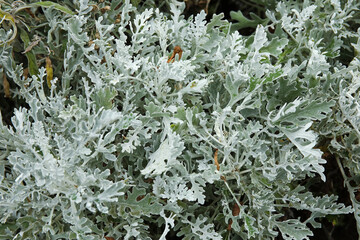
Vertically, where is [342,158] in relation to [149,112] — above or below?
below

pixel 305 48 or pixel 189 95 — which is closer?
pixel 189 95

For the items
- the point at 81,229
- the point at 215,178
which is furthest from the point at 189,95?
the point at 81,229

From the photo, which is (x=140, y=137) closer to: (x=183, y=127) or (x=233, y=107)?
(x=183, y=127)

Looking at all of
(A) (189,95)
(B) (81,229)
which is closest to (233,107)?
(A) (189,95)

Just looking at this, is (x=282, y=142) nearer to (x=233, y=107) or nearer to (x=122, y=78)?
(x=233, y=107)

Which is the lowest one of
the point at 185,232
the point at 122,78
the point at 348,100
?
the point at 185,232

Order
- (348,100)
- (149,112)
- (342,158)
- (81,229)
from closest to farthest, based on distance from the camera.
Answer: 1. (81,229)
2. (149,112)
3. (348,100)
4. (342,158)

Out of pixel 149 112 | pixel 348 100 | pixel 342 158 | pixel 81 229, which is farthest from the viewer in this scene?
pixel 342 158
